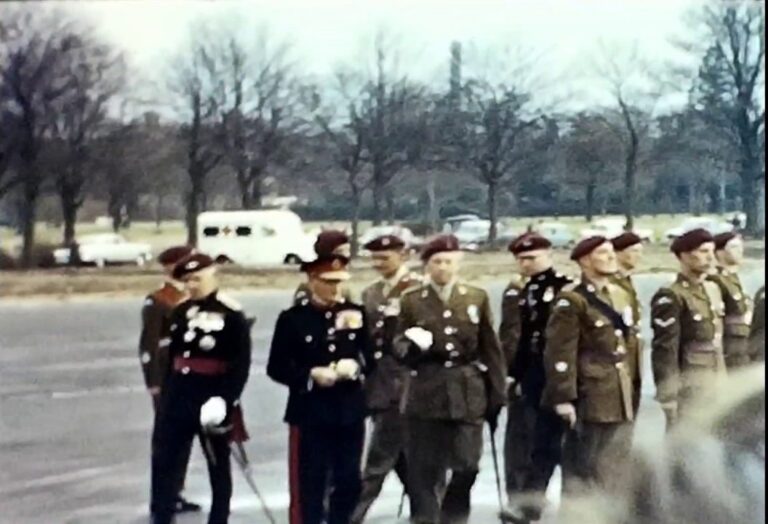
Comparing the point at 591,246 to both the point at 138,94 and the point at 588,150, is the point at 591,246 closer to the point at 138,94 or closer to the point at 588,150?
the point at 588,150

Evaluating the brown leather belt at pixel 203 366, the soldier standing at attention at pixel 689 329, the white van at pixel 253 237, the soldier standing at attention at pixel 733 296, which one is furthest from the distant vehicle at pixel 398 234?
the soldier standing at attention at pixel 733 296

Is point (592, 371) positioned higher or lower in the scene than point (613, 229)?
lower

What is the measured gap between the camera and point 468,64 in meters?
2.02

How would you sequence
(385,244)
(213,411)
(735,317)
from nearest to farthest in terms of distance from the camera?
(213,411) → (385,244) → (735,317)

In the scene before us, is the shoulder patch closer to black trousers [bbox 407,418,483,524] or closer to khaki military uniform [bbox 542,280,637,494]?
black trousers [bbox 407,418,483,524]

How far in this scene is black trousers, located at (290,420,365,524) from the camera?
1906 millimetres

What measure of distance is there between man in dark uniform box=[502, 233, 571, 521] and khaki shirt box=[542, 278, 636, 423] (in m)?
0.02

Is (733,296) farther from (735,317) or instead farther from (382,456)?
(382,456)

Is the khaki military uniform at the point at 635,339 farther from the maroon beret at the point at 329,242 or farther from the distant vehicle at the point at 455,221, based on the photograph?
the maroon beret at the point at 329,242

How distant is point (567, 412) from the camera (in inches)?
79.1

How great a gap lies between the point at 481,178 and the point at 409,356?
0.34m

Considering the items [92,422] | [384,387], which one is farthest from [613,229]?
[92,422]

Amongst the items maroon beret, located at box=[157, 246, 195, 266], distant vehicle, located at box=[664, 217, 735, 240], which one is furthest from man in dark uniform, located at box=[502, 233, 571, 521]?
maroon beret, located at box=[157, 246, 195, 266]

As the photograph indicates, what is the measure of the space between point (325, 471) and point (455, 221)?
477 mm
